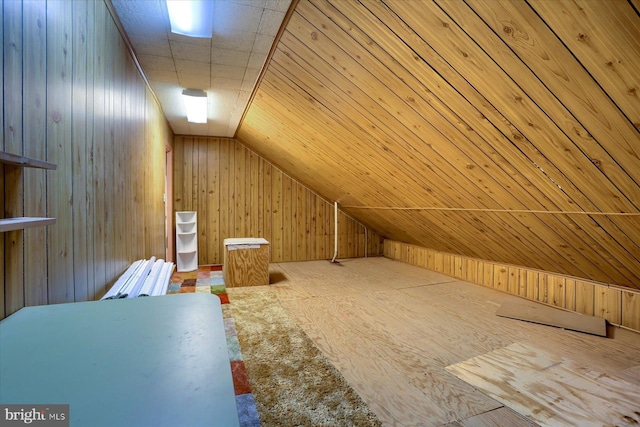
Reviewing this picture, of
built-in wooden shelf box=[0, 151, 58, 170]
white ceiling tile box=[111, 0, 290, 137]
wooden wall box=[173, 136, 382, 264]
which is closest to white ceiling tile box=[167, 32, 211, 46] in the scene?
white ceiling tile box=[111, 0, 290, 137]

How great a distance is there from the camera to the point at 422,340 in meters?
2.58

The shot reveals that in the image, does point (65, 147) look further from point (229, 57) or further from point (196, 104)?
point (196, 104)

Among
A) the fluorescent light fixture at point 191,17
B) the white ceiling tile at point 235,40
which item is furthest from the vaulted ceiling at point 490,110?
the fluorescent light fixture at point 191,17

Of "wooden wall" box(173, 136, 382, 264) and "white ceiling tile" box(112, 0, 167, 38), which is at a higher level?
"white ceiling tile" box(112, 0, 167, 38)

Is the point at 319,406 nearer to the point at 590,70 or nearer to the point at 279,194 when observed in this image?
the point at 590,70

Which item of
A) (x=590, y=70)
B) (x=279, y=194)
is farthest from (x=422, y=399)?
(x=279, y=194)

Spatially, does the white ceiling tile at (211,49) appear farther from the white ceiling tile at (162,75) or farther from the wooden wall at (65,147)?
the wooden wall at (65,147)

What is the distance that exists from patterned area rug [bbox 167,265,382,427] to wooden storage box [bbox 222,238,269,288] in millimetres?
1019

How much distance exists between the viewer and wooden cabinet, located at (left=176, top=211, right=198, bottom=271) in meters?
5.16

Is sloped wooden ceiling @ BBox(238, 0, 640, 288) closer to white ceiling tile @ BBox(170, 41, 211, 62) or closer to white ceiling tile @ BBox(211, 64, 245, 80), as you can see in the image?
white ceiling tile @ BBox(211, 64, 245, 80)

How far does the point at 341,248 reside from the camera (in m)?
6.57

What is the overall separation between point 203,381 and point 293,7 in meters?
2.13

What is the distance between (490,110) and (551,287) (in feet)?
8.23

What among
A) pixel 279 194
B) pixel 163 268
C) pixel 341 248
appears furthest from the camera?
pixel 341 248
